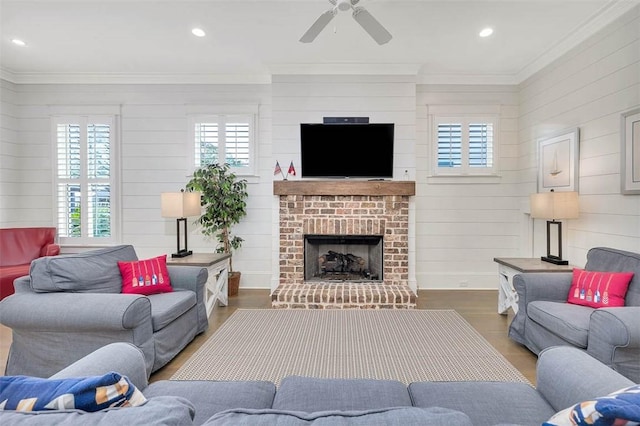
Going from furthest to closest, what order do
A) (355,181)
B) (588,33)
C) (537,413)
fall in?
(355,181), (588,33), (537,413)

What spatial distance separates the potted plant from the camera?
442 cm

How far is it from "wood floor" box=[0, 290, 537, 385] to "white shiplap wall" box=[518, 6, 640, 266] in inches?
43.0

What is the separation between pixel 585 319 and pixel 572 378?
4.71 feet

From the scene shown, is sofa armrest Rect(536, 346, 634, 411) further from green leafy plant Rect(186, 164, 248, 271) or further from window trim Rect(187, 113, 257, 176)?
window trim Rect(187, 113, 257, 176)

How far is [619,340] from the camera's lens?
198cm

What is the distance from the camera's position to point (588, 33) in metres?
3.39

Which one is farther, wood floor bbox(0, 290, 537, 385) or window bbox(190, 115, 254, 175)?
window bbox(190, 115, 254, 175)

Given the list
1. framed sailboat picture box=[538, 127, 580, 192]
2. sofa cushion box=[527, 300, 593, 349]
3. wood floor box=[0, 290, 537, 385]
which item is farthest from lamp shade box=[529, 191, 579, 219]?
wood floor box=[0, 290, 537, 385]

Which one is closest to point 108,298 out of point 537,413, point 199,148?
point 537,413

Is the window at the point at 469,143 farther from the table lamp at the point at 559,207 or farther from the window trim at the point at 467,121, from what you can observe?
the table lamp at the point at 559,207

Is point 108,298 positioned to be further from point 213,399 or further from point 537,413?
point 537,413

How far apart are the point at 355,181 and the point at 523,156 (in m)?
2.39

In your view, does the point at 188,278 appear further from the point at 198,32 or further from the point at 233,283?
the point at 198,32

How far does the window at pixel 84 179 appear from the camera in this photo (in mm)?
4816
